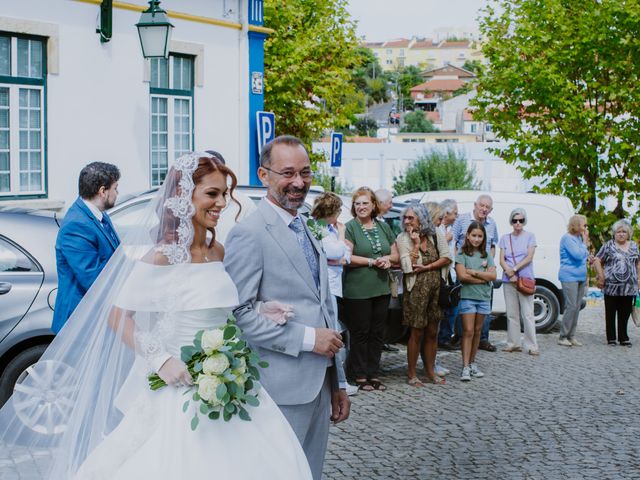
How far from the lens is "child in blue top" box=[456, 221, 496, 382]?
10.9 metres

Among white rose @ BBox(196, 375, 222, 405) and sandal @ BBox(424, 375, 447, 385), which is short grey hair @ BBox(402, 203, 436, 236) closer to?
sandal @ BBox(424, 375, 447, 385)

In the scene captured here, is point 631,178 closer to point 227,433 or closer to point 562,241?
point 562,241

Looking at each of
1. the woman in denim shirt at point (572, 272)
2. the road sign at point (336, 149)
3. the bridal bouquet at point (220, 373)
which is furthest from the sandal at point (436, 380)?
the road sign at point (336, 149)

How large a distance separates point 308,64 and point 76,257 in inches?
1007

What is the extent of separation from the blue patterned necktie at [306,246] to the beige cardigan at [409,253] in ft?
18.4

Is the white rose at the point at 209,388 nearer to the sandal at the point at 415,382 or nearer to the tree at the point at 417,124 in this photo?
the sandal at the point at 415,382

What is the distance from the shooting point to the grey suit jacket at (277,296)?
434 centimetres

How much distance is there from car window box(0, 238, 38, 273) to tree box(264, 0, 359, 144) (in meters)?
23.4

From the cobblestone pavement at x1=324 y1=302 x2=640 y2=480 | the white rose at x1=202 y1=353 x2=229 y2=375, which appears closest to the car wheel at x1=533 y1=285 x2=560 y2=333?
the cobblestone pavement at x1=324 y1=302 x2=640 y2=480

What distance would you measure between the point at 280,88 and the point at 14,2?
1840cm

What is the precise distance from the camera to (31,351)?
24.9 ft

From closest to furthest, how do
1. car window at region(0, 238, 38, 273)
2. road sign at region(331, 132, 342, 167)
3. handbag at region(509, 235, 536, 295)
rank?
car window at region(0, 238, 38, 273) < handbag at region(509, 235, 536, 295) < road sign at region(331, 132, 342, 167)

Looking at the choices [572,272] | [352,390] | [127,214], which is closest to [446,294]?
[352,390]

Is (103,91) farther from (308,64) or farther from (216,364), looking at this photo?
(308,64)
